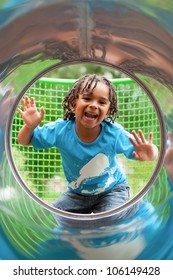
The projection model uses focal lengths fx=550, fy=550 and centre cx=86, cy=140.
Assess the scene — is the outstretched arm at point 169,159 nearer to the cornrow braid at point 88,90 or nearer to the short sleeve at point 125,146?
the short sleeve at point 125,146

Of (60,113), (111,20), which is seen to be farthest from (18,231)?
(60,113)

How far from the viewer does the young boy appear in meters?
1.98

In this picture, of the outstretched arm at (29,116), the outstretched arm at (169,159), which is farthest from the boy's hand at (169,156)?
the outstretched arm at (29,116)

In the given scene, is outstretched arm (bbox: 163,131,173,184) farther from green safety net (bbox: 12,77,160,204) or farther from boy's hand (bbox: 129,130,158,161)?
green safety net (bbox: 12,77,160,204)

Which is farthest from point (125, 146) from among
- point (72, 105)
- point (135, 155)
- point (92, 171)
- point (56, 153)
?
point (56, 153)

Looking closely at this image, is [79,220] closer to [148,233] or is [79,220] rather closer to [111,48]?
[148,233]

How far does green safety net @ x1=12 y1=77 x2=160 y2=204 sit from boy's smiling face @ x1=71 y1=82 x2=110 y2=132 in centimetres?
89

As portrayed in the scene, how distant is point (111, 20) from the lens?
1438mm

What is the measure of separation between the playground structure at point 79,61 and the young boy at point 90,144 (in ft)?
0.62

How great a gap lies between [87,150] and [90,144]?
0.03 m

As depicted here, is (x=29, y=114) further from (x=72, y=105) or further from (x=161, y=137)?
(x=161, y=137)

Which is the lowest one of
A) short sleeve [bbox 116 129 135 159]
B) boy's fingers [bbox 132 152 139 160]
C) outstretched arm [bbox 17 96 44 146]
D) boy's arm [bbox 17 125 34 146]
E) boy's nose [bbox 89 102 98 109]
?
boy's fingers [bbox 132 152 139 160]

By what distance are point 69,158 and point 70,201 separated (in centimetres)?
17

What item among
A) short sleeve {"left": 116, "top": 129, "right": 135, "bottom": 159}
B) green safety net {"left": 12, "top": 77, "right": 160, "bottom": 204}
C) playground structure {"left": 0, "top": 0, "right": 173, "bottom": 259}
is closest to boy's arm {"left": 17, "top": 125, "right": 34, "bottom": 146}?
playground structure {"left": 0, "top": 0, "right": 173, "bottom": 259}
